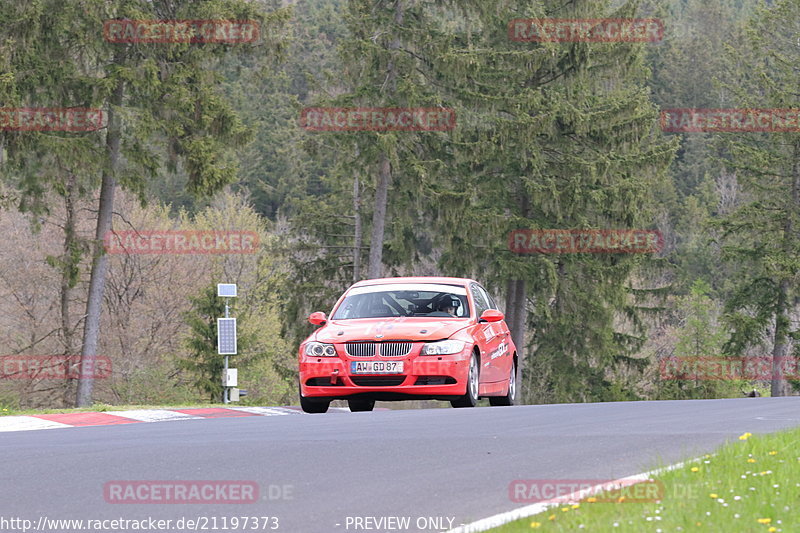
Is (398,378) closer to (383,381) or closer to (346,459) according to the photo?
(383,381)

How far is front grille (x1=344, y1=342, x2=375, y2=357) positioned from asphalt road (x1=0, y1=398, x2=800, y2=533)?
154 cm

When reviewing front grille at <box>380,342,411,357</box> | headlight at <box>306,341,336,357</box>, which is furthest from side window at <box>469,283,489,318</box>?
headlight at <box>306,341,336,357</box>

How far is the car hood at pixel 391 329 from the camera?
15492 mm

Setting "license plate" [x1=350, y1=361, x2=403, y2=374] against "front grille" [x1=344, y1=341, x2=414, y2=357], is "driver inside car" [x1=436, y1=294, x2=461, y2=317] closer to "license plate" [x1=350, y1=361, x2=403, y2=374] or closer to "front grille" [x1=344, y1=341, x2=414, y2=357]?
"front grille" [x1=344, y1=341, x2=414, y2=357]

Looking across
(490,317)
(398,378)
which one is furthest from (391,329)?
(490,317)

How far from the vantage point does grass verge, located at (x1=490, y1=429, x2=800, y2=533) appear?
262 inches

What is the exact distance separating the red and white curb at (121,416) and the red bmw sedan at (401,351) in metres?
1.02

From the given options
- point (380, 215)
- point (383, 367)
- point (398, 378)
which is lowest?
point (398, 378)

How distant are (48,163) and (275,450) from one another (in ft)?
71.1

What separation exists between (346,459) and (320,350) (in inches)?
244

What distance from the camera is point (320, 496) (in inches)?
314

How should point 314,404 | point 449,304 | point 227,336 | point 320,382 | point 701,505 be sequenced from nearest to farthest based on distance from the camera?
1. point 701,505
2. point 320,382
3. point 314,404
4. point 449,304
5. point 227,336

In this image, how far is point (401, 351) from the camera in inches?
607

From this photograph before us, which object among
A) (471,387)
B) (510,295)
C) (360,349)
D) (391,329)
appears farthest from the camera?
(510,295)
